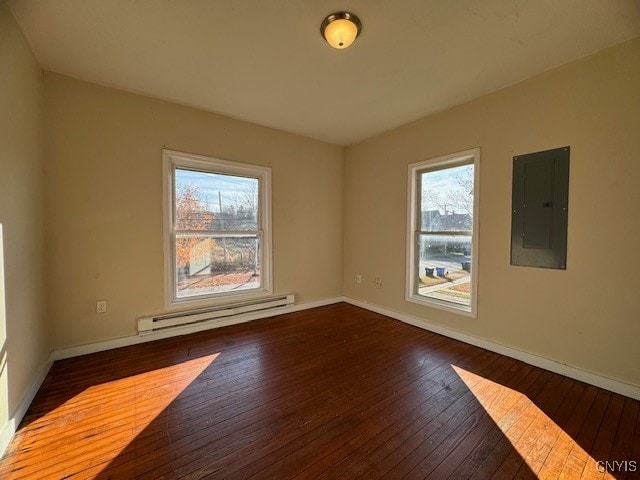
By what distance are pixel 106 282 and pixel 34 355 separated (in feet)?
2.57

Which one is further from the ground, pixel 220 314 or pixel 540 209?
pixel 540 209

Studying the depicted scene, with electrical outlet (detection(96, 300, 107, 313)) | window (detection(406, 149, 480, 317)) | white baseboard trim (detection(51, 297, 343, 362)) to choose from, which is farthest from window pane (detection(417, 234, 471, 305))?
electrical outlet (detection(96, 300, 107, 313))

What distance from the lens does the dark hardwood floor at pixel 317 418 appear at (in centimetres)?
138

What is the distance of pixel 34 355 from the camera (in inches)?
79.7

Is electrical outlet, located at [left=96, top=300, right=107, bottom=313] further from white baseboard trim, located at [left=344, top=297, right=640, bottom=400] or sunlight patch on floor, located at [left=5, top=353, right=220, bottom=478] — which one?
white baseboard trim, located at [left=344, top=297, right=640, bottom=400]

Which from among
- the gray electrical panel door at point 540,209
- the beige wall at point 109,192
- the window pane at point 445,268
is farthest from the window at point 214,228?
the gray electrical panel door at point 540,209

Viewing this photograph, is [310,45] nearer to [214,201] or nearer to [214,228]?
[214,201]

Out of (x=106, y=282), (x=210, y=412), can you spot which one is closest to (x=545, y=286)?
(x=210, y=412)

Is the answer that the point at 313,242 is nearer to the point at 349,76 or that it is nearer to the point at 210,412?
the point at 349,76

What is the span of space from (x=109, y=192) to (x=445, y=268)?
3781 millimetres

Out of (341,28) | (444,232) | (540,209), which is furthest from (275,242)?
(540,209)

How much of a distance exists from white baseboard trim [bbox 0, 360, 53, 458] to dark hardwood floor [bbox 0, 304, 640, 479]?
0.15ft

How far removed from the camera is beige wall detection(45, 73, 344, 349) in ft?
8.02

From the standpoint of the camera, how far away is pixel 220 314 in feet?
10.7
